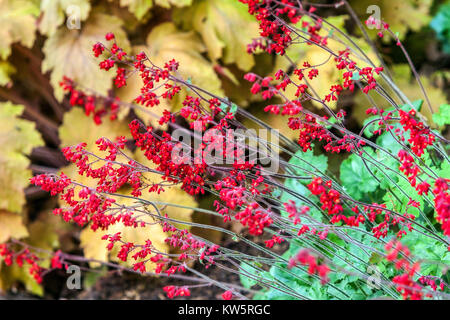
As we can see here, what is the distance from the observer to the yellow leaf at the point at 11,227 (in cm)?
187

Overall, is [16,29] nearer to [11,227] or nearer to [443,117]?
[11,227]

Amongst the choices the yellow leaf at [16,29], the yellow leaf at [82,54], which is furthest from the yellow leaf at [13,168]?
the yellow leaf at [16,29]

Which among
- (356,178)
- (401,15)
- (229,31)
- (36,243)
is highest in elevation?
(401,15)

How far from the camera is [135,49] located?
76.9 inches

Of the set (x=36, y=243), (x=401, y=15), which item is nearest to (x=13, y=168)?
(x=36, y=243)

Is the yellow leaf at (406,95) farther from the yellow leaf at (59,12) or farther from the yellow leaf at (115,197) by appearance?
the yellow leaf at (59,12)

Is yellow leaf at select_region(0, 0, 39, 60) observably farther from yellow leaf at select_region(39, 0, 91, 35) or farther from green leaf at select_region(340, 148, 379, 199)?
green leaf at select_region(340, 148, 379, 199)

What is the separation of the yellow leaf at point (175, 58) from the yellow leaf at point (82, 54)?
99mm

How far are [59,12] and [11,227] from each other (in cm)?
86

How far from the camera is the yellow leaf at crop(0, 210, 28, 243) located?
1.87 meters

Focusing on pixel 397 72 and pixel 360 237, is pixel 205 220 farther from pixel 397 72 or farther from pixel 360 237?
pixel 397 72

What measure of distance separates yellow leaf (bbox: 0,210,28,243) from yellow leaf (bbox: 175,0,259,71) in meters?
1.01

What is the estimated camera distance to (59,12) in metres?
1.91
